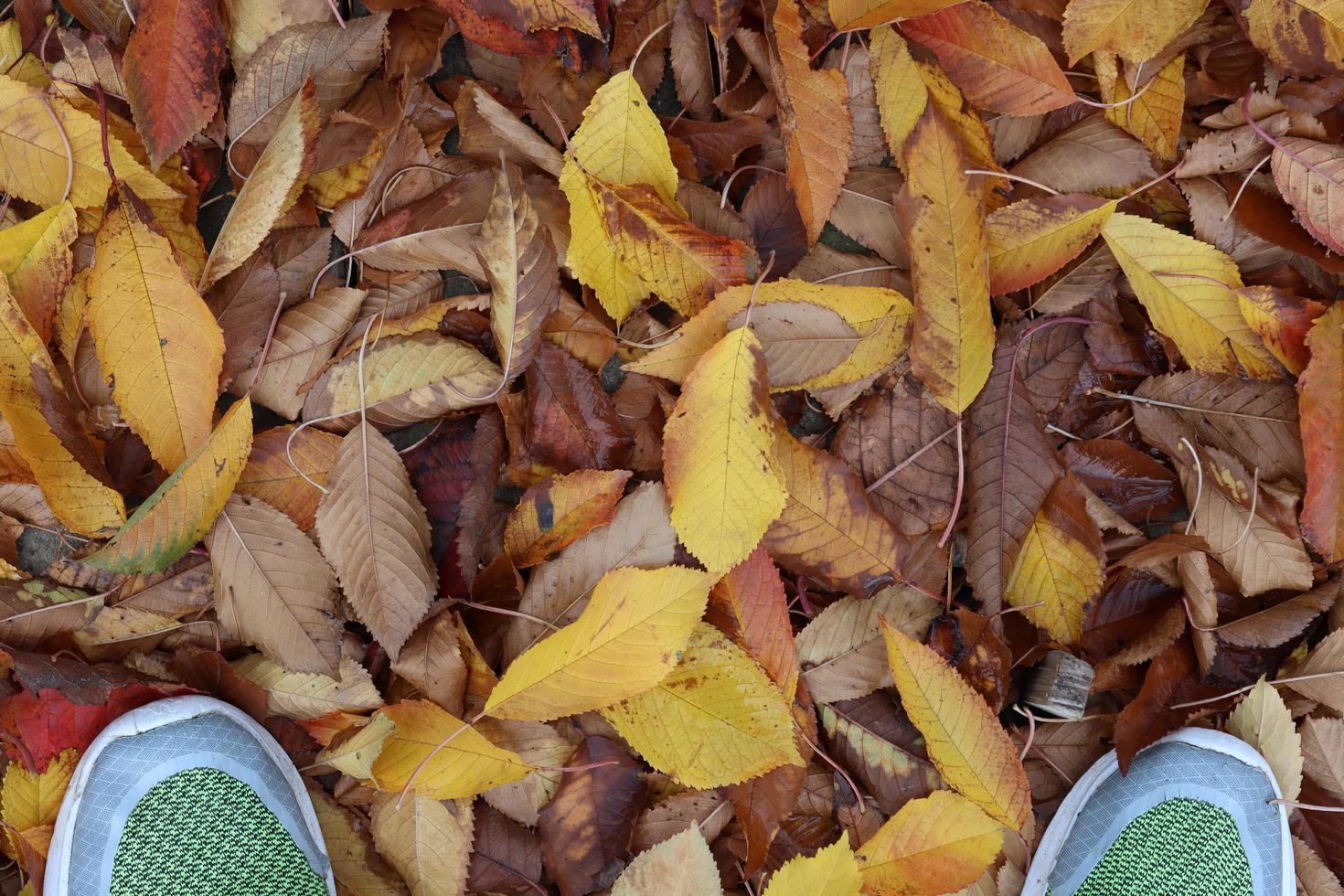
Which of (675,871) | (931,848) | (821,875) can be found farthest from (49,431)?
(931,848)

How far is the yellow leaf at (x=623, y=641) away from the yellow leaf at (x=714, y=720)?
9 cm

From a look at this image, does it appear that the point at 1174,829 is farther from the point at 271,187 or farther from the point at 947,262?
the point at 271,187

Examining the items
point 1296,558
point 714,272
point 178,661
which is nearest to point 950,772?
point 1296,558

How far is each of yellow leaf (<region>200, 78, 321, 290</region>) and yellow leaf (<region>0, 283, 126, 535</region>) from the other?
0.71 ft

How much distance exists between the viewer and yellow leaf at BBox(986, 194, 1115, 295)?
1.03 metres

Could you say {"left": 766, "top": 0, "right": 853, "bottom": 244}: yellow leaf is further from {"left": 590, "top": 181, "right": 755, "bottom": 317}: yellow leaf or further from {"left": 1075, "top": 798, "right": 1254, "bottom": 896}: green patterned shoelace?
{"left": 1075, "top": 798, "right": 1254, "bottom": 896}: green patterned shoelace

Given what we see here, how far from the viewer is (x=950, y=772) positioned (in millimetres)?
1038

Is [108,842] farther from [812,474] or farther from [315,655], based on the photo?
[812,474]

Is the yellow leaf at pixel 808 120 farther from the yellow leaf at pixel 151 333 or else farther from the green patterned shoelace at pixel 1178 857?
the green patterned shoelace at pixel 1178 857

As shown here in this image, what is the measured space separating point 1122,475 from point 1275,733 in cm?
38

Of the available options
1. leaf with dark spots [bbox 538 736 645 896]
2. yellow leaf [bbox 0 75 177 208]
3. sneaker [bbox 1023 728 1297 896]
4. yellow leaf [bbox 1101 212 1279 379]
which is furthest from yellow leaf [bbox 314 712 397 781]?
yellow leaf [bbox 1101 212 1279 379]

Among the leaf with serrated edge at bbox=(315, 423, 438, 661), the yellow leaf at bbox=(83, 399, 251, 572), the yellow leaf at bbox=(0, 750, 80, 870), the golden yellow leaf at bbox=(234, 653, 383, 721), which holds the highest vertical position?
the yellow leaf at bbox=(83, 399, 251, 572)

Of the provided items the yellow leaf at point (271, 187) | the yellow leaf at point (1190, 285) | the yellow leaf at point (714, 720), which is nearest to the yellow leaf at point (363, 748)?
the yellow leaf at point (714, 720)

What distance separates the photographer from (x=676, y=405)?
971 millimetres
